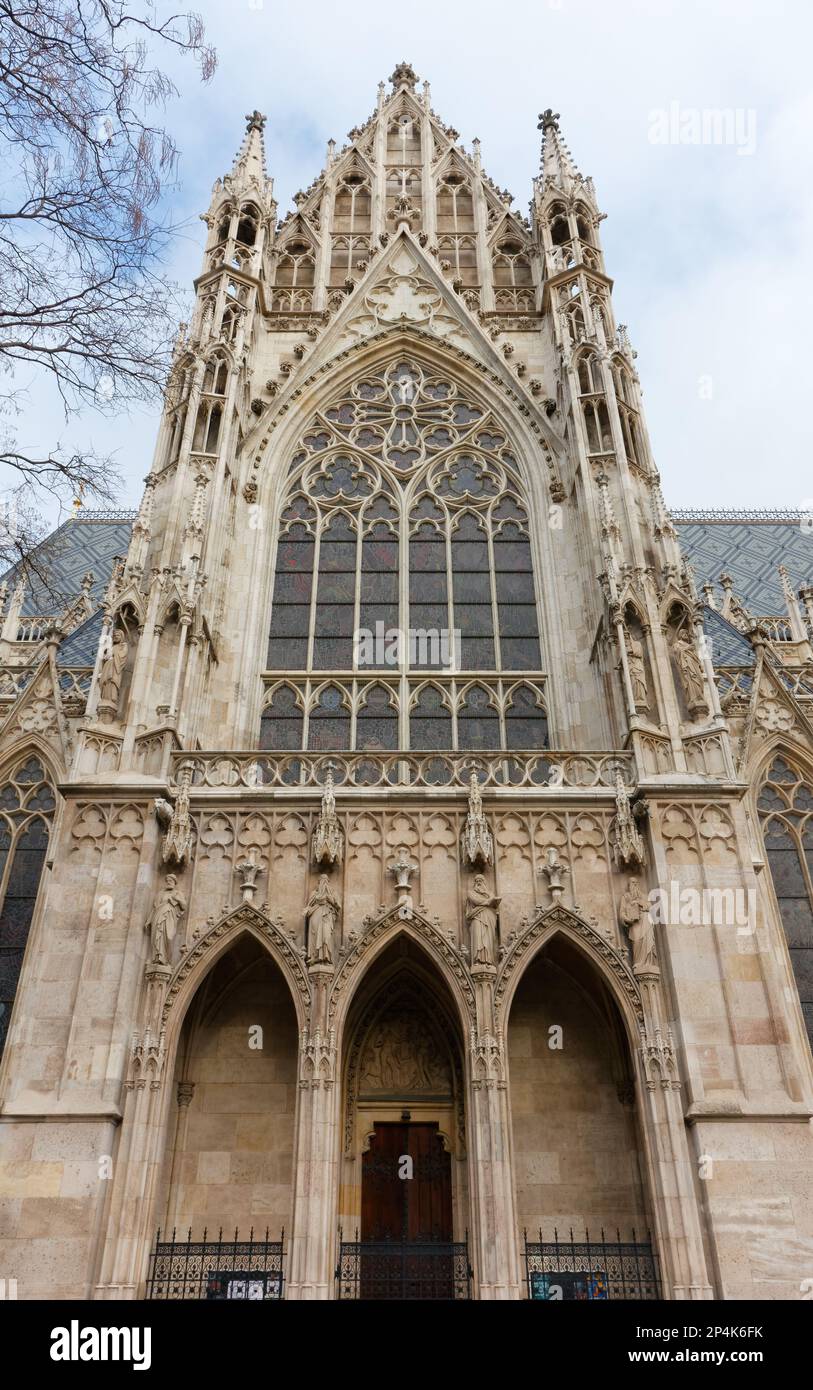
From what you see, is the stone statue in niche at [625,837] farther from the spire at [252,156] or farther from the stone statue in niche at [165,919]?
the spire at [252,156]

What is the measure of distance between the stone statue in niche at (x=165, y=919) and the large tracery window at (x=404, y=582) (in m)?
3.96

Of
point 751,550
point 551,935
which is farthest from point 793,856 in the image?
point 751,550

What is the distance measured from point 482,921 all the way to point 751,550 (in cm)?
1654

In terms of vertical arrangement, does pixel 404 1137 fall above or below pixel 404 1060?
below

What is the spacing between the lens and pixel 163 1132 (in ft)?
36.6

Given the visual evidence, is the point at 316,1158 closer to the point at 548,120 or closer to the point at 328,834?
the point at 328,834

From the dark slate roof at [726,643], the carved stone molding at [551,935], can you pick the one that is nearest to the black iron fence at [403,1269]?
the carved stone molding at [551,935]

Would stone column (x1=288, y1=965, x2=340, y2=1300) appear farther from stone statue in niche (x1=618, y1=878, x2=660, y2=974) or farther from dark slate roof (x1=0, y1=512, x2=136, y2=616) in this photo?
dark slate roof (x1=0, y1=512, x2=136, y2=616)

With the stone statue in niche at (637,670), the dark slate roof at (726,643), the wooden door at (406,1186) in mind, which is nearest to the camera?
the wooden door at (406,1186)

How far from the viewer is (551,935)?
12211 millimetres

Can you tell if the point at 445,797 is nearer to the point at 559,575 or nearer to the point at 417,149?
the point at 559,575

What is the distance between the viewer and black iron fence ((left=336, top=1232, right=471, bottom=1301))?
11.0 m

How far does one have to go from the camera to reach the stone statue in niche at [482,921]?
1183cm
